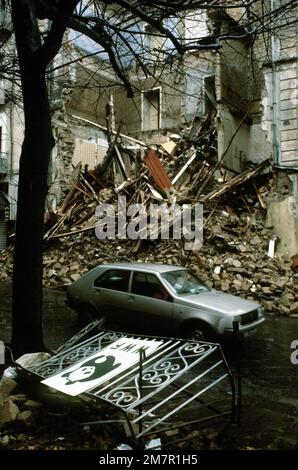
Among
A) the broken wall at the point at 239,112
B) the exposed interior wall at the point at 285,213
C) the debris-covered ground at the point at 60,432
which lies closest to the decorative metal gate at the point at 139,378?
the debris-covered ground at the point at 60,432

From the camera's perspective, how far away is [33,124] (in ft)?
17.5

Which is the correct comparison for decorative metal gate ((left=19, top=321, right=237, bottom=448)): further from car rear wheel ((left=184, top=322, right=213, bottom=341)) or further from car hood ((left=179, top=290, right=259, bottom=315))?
car hood ((left=179, top=290, right=259, bottom=315))

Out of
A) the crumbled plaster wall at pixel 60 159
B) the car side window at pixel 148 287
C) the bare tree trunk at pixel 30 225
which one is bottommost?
the car side window at pixel 148 287

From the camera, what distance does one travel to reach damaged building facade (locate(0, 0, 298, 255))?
47.3ft

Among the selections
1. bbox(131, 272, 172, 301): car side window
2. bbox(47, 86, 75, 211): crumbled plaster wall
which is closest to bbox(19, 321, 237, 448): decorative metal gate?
bbox(131, 272, 172, 301): car side window

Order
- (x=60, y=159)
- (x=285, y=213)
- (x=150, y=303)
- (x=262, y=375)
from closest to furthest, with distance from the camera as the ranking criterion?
1. (x=262, y=375)
2. (x=150, y=303)
3. (x=285, y=213)
4. (x=60, y=159)

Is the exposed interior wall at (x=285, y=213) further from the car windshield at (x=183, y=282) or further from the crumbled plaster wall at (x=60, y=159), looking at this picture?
the crumbled plaster wall at (x=60, y=159)

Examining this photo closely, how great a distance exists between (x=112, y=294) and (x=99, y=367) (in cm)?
504

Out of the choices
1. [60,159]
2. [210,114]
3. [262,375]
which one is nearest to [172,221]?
[210,114]

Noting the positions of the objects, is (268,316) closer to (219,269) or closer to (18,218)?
(219,269)

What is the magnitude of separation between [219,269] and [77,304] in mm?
4964

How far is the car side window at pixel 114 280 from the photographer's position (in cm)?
853

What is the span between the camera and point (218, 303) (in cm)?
745

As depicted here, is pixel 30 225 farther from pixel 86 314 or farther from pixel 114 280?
pixel 86 314
